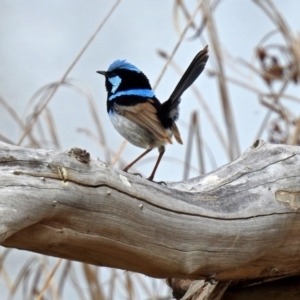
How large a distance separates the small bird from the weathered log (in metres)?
0.48

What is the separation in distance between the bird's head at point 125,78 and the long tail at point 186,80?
18cm

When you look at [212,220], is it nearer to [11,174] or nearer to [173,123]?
[11,174]

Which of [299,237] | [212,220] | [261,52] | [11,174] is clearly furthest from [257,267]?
[261,52]

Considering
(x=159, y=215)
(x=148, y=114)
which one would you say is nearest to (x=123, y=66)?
(x=148, y=114)

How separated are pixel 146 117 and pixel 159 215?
788 mm

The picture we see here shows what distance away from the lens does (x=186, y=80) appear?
8.59 ft

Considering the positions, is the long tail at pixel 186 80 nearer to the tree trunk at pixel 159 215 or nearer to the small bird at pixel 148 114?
the small bird at pixel 148 114

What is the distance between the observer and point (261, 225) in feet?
6.54

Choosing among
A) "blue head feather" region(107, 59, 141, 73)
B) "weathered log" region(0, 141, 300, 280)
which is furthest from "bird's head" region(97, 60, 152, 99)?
"weathered log" region(0, 141, 300, 280)

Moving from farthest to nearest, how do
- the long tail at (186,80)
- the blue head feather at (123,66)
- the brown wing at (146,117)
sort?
the blue head feather at (123,66), the long tail at (186,80), the brown wing at (146,117)

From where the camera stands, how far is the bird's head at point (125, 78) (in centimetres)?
280

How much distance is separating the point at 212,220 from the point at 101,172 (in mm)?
349

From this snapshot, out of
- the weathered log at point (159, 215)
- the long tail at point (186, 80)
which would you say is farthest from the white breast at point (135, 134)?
the weathered log at point (159, 215)

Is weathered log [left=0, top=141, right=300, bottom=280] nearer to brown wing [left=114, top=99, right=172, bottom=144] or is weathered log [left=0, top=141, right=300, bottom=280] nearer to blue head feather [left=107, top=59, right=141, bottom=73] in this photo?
brown wing [left=114, top=99, right=172, bottom=144]
